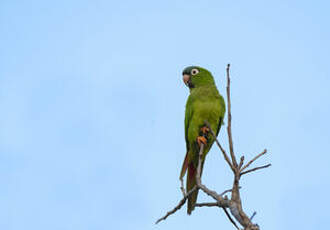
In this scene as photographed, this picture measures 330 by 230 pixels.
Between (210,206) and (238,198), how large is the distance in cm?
31

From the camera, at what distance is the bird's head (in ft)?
21.0

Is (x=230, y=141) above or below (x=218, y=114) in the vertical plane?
below

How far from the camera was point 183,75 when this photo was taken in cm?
671

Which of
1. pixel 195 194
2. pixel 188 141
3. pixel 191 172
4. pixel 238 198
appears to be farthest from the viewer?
pixel 188 141

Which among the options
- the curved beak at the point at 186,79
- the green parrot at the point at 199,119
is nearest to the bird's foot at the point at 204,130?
the green parrot at the point at 199,119

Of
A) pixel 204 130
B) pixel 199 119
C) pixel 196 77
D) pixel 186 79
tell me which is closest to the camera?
pixel 204 130

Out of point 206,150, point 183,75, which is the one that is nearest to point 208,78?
point 183,75

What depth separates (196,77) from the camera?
6.51 m

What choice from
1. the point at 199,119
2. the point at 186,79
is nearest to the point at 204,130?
the point at 199,119

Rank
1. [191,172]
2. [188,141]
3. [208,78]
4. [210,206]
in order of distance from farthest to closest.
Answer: [208,78], [188,141], [191,172], [210,206]

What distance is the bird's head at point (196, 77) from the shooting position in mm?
6412

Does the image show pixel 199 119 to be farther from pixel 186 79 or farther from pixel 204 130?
pixel 186 79

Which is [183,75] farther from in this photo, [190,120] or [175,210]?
[175,210]

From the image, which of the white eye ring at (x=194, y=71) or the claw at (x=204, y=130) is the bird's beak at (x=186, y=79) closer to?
the white eye ring at (x=194, y=71)
